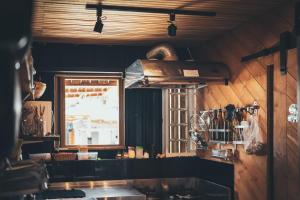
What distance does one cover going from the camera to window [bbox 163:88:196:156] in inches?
220

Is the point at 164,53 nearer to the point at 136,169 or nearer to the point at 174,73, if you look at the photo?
the point at 174,73

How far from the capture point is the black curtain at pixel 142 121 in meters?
5.59

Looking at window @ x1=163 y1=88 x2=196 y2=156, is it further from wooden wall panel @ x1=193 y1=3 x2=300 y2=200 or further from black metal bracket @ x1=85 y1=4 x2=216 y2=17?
black metal bracket @ x1=85 y1=4 x2=216 y2=17

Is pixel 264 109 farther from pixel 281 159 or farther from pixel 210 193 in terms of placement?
pixel 210 193

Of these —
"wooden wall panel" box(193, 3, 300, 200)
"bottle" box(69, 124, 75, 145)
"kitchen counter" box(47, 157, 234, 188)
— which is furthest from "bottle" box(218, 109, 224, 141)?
"bottle" box(69, 124, 75, 145)

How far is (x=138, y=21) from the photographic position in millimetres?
4105

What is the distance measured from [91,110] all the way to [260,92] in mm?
2598

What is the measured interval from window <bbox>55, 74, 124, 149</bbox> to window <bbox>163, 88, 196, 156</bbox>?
60cm

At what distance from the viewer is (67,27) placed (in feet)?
14.3

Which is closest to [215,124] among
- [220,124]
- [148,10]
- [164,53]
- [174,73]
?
[220,124]

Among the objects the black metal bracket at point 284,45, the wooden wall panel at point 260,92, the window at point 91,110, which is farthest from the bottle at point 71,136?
the black metal bracket at point 284,45

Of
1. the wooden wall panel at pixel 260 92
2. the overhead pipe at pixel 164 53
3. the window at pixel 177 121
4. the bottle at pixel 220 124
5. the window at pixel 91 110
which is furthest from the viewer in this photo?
the window at pixel 177 121

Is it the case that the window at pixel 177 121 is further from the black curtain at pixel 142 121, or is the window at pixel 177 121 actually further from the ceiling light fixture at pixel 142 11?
the ceiling light fixture at pixel 142 11

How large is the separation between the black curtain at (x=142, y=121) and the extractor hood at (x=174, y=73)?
1.02m
